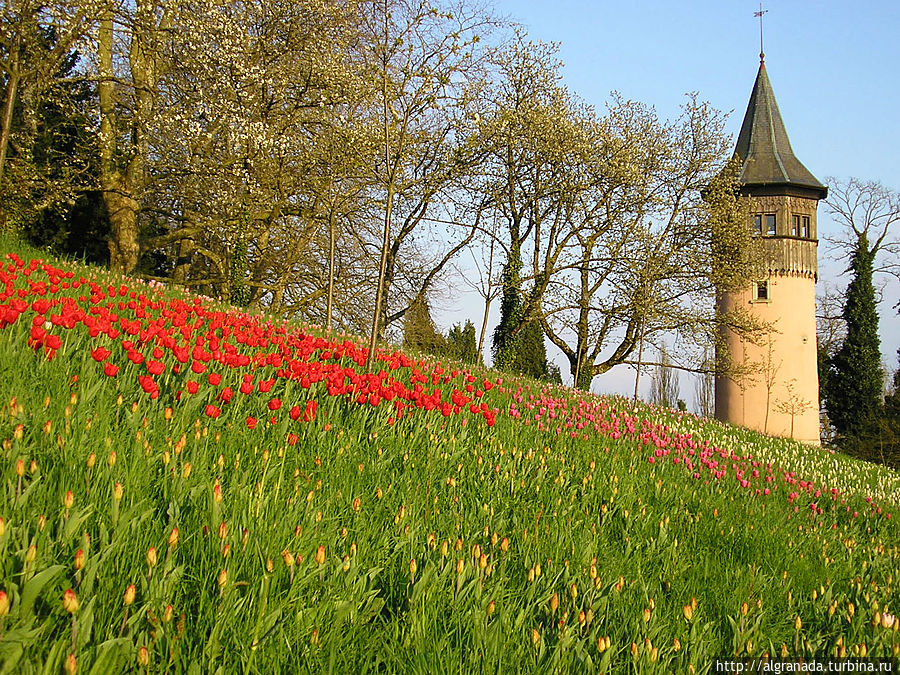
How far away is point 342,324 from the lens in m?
19.5

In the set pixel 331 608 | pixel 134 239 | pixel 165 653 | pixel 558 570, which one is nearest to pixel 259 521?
pixel 331 608

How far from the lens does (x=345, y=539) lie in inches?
117

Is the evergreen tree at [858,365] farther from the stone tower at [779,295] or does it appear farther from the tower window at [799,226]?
the tower window at [799,226]

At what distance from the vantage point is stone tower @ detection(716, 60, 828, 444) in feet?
101

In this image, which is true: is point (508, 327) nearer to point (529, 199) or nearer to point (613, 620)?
point (529, 199)

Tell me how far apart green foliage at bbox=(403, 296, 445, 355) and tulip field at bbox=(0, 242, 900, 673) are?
52.0 feet

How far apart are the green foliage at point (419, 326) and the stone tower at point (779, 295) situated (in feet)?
47.1

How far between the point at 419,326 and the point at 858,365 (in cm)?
2570

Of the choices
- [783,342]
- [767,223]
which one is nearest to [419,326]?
[783,342]

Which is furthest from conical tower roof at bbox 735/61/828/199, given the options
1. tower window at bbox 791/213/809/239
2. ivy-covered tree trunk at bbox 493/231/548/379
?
ivy-covered tree trunk at bbox 493/231/548/379

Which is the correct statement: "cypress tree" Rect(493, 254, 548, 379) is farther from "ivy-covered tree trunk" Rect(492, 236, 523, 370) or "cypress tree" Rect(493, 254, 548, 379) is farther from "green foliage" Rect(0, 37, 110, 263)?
"green foliage" Rect(0, 37, 110, 263)

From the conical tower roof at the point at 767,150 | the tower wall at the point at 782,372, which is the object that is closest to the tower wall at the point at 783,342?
the tower wall at the point at 782,372

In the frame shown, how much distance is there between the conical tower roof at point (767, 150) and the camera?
33062 mm

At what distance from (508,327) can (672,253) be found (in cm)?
725
